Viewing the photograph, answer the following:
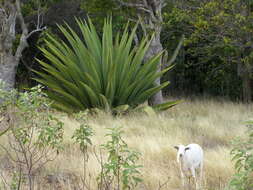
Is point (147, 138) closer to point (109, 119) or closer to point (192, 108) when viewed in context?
point (109, 119)

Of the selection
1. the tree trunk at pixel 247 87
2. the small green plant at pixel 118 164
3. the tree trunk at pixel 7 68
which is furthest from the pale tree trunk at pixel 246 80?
the small green plant at pixel 118 164

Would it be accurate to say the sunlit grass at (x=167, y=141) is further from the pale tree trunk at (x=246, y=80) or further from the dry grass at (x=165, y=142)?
the pale tree trunk at (x=246, y=80)

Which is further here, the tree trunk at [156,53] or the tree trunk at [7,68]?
the tree trunk at [7,68]

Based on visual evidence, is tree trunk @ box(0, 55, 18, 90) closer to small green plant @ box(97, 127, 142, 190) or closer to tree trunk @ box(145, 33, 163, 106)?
tree trunk @ box(145, 33, 163, 106)

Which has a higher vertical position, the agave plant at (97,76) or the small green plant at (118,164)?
the agave plant at (97,76)

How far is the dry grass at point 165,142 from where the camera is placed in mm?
4562

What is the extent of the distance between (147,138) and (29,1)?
31.6 ft

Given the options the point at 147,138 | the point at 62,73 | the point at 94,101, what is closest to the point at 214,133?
the point at 147,138

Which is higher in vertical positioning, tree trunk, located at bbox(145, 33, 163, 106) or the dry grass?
tree trunk, located at bbox(145, 33, 163, 106)

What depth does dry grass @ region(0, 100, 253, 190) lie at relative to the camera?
4.56 m

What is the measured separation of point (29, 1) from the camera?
14406mm

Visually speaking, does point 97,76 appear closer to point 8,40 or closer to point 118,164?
point 8,40

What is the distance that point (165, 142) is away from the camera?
5.89 meters

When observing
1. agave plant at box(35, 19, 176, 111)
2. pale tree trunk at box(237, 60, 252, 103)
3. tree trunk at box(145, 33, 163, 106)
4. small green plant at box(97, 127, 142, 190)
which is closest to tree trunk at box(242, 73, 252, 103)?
pale tree trunk at box(237, 60, 252, 103)
